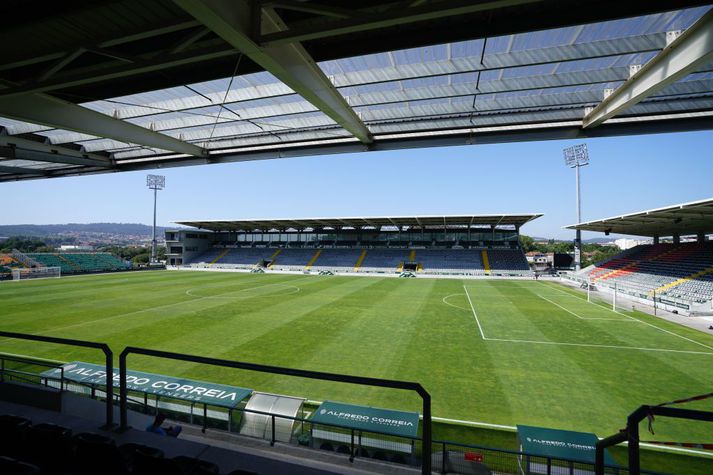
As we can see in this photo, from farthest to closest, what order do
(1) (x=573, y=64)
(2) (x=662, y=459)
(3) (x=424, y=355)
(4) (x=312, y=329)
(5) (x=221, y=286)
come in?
(5) (x=221, y=286) < (4) (x=312, y=329) < (3) (x=424, y=355) < (2) (x=662, y=459) < (1) (x=573, y=64)

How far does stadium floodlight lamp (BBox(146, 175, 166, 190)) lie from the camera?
5891cm

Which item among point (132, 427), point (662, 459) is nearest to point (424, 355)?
point (662, 459)

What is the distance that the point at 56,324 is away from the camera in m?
16.1

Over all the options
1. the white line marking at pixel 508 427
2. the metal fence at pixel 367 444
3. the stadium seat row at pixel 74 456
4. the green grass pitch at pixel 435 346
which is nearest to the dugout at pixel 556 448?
the metal fence at pixel 367 444

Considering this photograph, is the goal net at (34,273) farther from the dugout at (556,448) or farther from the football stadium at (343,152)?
the dugout at (556,448)

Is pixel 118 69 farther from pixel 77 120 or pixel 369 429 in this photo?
pixel 369 429

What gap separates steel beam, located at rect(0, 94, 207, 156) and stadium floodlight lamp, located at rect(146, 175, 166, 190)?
62733mm

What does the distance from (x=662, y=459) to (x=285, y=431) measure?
7407 millimetres

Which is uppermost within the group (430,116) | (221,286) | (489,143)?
(430,116)

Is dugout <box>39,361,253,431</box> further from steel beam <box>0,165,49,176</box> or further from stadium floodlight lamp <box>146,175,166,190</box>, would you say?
stadium floodlight lamp <box>146,175,166,190</box>

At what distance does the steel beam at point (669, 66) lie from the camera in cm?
274

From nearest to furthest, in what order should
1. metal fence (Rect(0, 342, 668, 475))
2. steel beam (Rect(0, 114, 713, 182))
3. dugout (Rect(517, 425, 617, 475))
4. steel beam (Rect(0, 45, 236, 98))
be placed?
steel beam (Rect(0, 45, 236, 98)) < steel beam (Rect(0, 114, 713, 182)) < metal fence (Rect(0, 342, 668, 475)) < dugout (Rect(517, 425, 617, 475))

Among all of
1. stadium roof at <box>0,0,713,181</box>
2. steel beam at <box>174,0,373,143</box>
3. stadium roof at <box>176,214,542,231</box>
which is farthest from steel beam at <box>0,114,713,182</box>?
stadium roof at <box>176,214,542,231</box>

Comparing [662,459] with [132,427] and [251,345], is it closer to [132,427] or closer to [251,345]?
[132,427]
